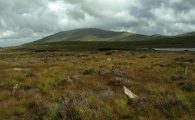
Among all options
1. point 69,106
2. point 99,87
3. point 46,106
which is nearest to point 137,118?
point 69,106

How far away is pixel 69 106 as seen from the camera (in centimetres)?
833

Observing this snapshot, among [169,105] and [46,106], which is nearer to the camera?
[169,105]

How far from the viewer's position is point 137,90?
12.8m

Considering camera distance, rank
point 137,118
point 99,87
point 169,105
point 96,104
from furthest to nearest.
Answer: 1. point 99,87
2. point 96,104
3. point 169,105
4. point 137,118

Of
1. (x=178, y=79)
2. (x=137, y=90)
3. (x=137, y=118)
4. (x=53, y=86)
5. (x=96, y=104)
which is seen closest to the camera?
(x=137, y=118)

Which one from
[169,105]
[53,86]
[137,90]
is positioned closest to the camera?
[169,105]

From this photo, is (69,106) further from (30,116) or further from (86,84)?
(86,84)

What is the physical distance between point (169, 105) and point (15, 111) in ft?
22.4

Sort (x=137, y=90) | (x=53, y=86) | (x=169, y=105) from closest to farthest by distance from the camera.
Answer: (x=169, y=105), (x=137, y=90), (x=53, y=86)

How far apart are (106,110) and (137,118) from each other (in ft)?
4.63

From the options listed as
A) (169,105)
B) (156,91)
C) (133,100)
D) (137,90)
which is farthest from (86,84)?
(169,105)

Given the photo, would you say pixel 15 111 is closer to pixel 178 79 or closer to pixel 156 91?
pixel 156 91

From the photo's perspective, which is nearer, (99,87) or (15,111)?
(15,111)

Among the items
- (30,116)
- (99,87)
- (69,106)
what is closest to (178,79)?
(99,87)
